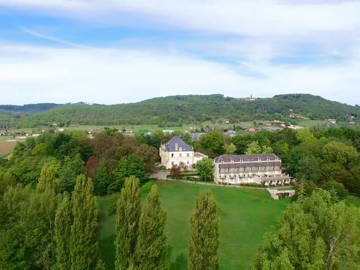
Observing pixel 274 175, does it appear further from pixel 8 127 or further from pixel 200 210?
pixel 8 127

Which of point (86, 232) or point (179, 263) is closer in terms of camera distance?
point (86, 232)

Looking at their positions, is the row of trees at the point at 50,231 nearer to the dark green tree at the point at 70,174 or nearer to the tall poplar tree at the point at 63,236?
the tall poplar tree at the point at 63,236

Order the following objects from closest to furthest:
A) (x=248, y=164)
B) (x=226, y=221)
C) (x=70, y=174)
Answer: (x=226, y=221) → (x=70, y=174) → (x=248, y=164)

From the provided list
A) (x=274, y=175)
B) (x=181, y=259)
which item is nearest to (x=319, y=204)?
(x=181, y=259)

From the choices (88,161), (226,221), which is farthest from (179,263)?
(88,161)

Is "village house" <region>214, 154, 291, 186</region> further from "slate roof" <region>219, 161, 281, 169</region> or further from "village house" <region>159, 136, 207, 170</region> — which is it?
"village house" <region>159, 136, 207, 170</region>

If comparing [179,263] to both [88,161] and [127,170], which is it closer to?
[127,170]

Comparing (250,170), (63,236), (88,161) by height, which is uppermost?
(88,161)
